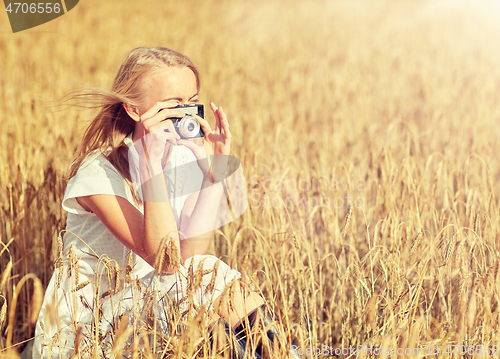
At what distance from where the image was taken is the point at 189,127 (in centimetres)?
120

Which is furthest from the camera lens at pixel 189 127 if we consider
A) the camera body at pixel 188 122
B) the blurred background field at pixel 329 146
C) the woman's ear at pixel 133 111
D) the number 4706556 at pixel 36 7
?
the number 4706556 at pixel 36 7

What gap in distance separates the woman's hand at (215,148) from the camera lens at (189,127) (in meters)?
0.03

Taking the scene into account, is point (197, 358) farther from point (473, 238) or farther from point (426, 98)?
point (426, 98)

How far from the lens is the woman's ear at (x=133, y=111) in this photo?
1218mm

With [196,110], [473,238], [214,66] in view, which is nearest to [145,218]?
[196,110]

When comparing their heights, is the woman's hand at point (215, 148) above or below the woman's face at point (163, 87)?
below

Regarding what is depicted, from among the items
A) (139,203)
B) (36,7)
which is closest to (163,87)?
(139,203)

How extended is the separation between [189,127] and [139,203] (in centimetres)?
26

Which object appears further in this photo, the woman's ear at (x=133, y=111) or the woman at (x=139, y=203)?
the woman's ear at (x=133, y=111)

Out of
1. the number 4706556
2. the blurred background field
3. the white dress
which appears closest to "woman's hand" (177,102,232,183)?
the white dress

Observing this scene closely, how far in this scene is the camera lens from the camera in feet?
3.87

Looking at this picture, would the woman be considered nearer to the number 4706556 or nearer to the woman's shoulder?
the woman's shoulder

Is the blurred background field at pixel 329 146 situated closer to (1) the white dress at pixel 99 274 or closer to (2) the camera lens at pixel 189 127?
(1) the white dress at pixel 99 274

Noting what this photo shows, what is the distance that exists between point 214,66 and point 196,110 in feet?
10.8
